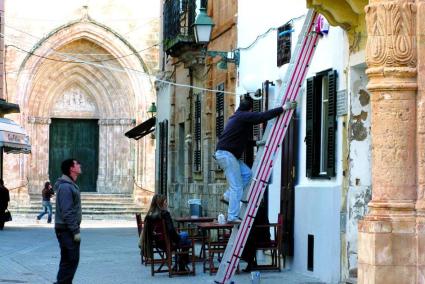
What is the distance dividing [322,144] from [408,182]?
5826 millimetres

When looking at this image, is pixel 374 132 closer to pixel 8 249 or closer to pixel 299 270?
pixel 299 270

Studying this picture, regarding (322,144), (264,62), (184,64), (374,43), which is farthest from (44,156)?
(374,43)

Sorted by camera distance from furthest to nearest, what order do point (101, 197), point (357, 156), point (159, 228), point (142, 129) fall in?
point (101, 197) < point (142, 129) < point (159, 228) < point (357, 156)

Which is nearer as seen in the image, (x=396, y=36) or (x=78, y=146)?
(x=396, y=36)

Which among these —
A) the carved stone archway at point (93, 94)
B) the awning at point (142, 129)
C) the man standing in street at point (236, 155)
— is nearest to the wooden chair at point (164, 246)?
the man standing in street at point (236, 155)

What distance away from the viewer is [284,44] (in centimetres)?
1830

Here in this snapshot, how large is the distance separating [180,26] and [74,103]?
22987 mm

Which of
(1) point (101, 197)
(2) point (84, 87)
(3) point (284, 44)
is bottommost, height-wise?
(1) point (101, 197)

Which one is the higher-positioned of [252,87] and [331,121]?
[252,87]

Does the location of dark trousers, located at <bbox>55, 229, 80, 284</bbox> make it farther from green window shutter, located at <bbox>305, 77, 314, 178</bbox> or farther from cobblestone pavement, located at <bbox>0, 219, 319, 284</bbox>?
green window shutter, located at <bbox>305, 77, 314, 178</bbox>

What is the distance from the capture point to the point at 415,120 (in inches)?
413

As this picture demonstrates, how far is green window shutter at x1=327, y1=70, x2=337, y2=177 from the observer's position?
51.1 feet

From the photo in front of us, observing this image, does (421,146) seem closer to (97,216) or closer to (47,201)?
(47,201)

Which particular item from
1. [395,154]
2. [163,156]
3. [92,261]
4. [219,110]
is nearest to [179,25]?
[219,110]
